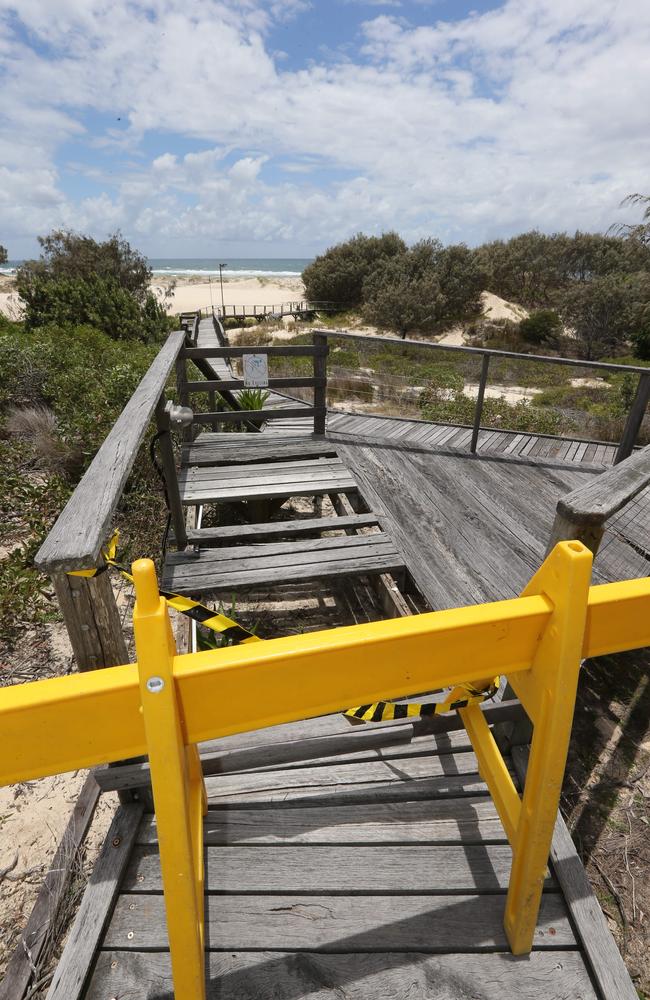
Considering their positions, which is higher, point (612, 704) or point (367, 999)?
point (367, 999)

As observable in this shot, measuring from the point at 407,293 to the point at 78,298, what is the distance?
2174 cm

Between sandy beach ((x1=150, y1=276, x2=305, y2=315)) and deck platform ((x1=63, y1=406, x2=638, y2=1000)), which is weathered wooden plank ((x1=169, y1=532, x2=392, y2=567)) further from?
Answer: sandy beach ((x1=150, y1=276, x2=305, y2=315))

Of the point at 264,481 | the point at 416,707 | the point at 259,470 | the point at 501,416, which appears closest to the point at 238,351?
the point at 259,470

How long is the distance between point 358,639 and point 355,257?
145 feet

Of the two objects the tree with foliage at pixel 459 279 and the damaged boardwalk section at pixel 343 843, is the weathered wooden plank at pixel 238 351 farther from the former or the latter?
the tree with foliage at pixel 459 279

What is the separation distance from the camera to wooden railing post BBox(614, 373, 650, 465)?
4.21 metres

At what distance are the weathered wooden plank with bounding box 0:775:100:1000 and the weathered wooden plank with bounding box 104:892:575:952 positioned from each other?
0.40 m

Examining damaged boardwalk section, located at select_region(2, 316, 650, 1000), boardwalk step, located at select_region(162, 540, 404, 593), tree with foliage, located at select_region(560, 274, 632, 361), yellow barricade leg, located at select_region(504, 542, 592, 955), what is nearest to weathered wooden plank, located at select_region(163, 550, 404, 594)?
boardwalk step, located at select_region(162, 540, 404, 593)

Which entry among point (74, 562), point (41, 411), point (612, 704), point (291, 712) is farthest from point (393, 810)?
point (41, 411)

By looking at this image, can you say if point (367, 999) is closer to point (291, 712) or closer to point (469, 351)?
point (291, 712)

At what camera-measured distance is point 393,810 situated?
191 cm

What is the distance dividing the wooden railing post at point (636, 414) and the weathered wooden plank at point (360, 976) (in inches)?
147

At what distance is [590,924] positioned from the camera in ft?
5.11

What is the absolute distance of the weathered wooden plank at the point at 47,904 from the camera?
65.1 inches
